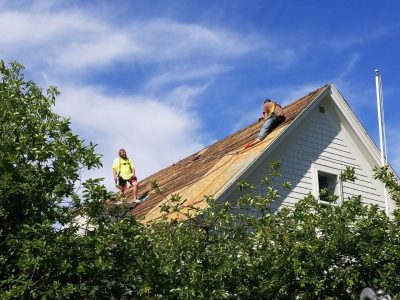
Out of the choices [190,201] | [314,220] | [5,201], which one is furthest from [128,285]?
[190,201]

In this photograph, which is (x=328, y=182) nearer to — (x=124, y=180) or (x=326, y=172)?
(x=326, y=172)

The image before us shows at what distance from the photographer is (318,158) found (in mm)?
16672

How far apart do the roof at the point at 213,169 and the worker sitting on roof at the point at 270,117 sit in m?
0.23

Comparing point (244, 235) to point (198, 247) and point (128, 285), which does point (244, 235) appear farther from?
point (128, 285)

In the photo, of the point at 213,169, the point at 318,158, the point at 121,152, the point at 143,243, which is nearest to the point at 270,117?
the point at 318,158

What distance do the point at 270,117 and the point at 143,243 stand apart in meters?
8.04

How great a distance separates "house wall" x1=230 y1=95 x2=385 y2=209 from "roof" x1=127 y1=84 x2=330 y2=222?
0.40m

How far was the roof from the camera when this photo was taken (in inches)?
568

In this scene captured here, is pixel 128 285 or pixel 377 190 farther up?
pixel 377 190

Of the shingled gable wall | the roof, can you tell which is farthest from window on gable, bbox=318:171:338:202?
the roof

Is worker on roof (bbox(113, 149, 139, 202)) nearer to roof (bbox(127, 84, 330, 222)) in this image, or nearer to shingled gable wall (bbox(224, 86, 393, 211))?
roof (bbox(127, 84, 330, 222))

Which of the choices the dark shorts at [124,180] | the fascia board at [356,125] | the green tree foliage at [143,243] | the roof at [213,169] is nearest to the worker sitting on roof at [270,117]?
the roof at [213,169]

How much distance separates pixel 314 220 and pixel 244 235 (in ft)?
3.94

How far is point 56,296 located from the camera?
7.89 metres
